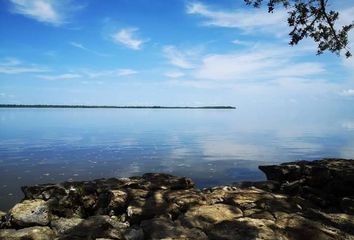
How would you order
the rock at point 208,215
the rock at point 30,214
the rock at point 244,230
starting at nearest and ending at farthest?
the rock at point 244,230
the rock at point 208,215
the rock at point 30,214

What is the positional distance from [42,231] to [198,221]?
4.67 meters

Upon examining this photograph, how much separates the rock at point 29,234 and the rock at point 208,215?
4.02 m

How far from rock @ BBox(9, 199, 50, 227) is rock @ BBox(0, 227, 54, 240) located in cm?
51

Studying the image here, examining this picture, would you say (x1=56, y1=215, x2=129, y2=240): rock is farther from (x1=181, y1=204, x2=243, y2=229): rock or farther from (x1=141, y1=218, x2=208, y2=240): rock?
(x1=181, y1=204, x2=243, y2=229): rock

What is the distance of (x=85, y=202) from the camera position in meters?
13.9

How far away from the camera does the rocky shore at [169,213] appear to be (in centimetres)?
1008

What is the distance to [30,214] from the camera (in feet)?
38.8

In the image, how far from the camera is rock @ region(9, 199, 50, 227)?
37.9 ft

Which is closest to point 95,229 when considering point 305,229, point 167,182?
point 305,229

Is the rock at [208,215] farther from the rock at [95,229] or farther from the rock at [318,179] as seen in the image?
the rock at [318,179]

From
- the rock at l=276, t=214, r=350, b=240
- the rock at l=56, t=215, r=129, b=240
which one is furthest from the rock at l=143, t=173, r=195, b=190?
the rock at l=276, t=214, r=350, b=240

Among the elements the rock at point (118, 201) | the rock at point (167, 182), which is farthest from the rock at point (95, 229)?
the rock at point (167, 182)

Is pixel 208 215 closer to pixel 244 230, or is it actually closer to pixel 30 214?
pixel 244 230

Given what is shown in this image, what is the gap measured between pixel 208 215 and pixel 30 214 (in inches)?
228
